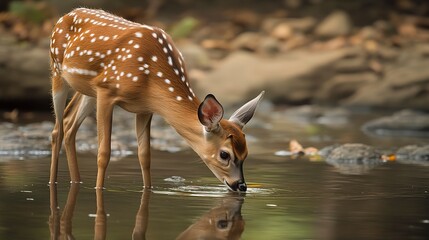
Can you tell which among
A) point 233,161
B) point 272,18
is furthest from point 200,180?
point 272,18

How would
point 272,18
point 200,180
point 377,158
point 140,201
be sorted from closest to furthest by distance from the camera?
1. point 140,201
2. point 200,180
3. point 377,158
4. point 272,18

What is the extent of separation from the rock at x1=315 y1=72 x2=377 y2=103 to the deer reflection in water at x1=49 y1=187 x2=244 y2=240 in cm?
1546

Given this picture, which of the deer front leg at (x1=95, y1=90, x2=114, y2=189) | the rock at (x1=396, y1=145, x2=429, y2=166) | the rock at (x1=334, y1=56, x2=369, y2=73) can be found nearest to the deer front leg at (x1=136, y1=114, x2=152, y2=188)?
the deer front leg at (x1=95, y1=90, x2=114, y2=189)

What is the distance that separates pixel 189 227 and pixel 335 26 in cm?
2332

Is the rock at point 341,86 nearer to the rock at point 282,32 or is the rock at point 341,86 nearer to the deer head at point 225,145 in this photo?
the rock at point 282,32

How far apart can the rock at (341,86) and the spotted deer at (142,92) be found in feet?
47.1

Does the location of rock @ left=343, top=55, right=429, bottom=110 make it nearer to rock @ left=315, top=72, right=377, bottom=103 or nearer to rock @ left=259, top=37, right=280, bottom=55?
rock @ left=315, top=72, right=377, bottom=103

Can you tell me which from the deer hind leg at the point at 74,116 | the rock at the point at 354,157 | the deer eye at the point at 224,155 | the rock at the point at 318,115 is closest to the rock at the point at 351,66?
the rock at the point at 318,115

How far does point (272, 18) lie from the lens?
33531mm

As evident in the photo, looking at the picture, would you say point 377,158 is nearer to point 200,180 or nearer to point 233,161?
point 200,180

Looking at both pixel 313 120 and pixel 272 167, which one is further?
pixel 313 120

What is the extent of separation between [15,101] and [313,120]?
226 inches

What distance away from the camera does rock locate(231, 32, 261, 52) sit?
29438 mm

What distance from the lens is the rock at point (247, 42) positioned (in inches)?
1159
